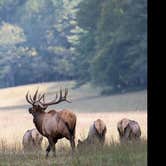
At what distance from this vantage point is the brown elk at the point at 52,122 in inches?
99.5

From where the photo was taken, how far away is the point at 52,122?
2.55 metres

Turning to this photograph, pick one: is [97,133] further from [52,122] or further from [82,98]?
[52,122]

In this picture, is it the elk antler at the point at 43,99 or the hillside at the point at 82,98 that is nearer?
the elk antler at the point at 43,99

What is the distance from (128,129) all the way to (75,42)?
67 cm

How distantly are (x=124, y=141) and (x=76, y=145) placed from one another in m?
0.28

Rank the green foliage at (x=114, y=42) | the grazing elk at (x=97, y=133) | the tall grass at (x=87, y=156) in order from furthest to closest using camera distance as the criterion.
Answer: the green foliage at (x=114, y=42) → the grazing elk at (x=97, y=133) → the tall grass at (x=87, y=156)

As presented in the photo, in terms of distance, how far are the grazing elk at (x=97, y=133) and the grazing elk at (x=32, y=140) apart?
11.2 inches

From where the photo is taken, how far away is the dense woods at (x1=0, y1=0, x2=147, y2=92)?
2.87 metres

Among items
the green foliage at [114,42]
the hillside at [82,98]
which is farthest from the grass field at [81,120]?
the green foliage at [114,42]

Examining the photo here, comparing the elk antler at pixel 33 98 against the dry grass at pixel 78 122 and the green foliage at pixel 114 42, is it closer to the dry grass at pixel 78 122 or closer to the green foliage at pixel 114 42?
the dry grass at pixel 78 122
